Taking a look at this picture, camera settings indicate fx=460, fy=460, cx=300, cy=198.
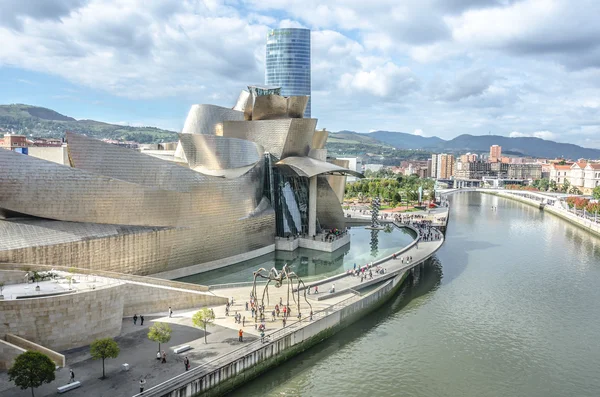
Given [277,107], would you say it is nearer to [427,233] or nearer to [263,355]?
[427,233]

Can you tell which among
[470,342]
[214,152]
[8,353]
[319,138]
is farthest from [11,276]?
[319,138]

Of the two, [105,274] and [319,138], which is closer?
[105,274]

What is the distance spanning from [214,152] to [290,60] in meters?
118

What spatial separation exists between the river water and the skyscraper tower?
115m

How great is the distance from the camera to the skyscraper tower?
148 metres

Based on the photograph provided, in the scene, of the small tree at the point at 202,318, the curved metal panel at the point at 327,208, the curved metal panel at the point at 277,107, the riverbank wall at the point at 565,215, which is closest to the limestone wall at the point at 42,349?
the small tree at the point at 202,318

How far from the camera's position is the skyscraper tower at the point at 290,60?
148 m

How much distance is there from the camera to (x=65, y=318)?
18875 mm

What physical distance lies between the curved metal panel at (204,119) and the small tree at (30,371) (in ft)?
108

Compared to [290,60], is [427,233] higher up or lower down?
lower down

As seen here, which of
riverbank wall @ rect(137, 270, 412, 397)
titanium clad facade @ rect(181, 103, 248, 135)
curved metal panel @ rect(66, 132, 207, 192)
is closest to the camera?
riverbank wall @ rect(137, 270, 412, 397)

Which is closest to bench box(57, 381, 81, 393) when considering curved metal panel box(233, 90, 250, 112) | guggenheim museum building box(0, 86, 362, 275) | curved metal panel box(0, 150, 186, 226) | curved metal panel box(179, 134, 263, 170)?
guggenheim museum building box(0, 86, 362, 275)

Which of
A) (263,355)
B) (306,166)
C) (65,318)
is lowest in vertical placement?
(263,355)

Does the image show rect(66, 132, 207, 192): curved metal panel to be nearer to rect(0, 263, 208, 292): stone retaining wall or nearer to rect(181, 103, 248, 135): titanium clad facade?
rect(0, 263, 208, 292): stone retaining wall
